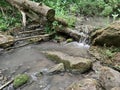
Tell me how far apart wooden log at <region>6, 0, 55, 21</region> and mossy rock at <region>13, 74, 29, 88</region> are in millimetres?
2995

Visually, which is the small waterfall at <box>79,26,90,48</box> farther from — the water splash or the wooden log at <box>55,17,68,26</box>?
the wooden log at <box>55,17,68,26</box>

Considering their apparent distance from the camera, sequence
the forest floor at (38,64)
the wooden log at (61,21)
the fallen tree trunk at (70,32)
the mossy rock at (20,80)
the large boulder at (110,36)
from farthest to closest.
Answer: the wooden log at (61,21) → the fallen tree trunk at (70,32) → the large boulder at (110,36) → the forest floor at (38,64) → the mossy rock at (20,80)

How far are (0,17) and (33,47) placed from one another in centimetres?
266

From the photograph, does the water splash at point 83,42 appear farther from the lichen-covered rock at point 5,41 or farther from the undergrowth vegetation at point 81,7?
the undergrowth vegetation at point 81,7

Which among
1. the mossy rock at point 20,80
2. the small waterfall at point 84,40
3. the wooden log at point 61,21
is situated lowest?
the mossy rock at point 20,80

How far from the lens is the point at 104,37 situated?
280 inches

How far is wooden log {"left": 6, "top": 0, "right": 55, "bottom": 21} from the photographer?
8124mm

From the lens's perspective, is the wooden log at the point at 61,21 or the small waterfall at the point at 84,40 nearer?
the small waterfall at the point at 84,40

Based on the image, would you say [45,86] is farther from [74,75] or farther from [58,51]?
[58,51]

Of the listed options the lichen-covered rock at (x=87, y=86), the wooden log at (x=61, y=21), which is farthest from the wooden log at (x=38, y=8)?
the lichen-covered rock at (x=87, y=86)

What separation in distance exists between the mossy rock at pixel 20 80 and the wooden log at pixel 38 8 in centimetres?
300

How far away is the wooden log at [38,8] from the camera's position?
8.12 m

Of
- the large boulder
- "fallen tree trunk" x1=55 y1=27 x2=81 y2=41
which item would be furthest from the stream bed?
the large boulder

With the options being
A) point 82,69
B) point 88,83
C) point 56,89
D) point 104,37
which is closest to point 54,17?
point 104,37
